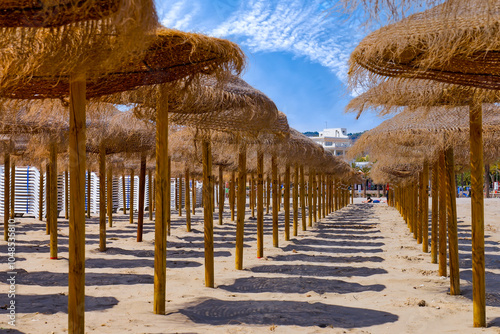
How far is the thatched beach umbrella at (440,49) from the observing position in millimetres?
2689

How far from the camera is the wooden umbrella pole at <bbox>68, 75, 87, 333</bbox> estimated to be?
3.08 metres

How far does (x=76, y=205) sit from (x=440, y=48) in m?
2.68

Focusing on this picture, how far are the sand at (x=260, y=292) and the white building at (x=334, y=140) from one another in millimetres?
103261

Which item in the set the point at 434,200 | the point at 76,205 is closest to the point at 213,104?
the point at 76,205

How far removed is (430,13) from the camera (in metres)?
2.76

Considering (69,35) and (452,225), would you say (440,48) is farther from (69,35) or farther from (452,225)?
(452,225)

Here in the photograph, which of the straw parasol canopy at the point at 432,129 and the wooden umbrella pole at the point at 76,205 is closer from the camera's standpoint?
the wooden umbrella pole at the point at 76,205

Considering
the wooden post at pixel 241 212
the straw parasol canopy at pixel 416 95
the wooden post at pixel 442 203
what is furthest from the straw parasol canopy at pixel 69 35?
the wooden post at pixel 442 203

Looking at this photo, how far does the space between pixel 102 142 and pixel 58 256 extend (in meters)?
2.37

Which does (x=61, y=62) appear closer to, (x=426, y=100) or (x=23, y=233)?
(x=426, y=100)

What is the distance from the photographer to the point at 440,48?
9.53 feet

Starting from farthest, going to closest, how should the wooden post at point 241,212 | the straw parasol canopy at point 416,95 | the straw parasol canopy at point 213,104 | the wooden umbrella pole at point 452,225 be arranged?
the wooden post at point 241,212 < the wooden umbrella pole at point 452,225 < the straw parasol canopy at point 213,104 < the straw parasol canopy at point 416,95

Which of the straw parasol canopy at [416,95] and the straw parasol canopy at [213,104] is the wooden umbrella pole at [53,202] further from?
the straw parasol canopy at [416,95]

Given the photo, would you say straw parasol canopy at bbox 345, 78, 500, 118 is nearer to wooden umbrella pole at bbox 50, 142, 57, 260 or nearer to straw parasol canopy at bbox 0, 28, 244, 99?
straw parasol canopy at bbox 0, 28, 244, 99
